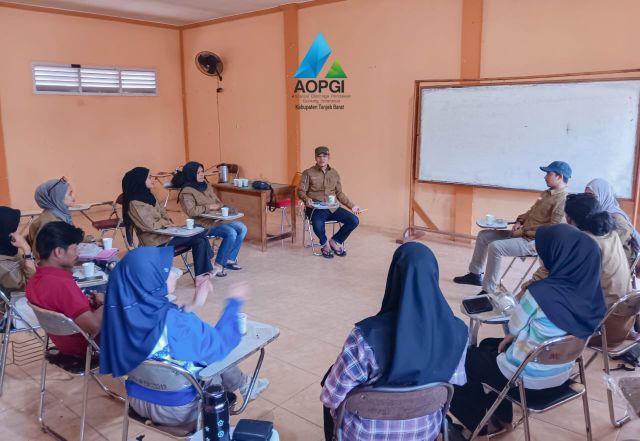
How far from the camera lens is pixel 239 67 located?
8.16 m

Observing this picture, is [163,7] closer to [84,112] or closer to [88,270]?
[84,112]

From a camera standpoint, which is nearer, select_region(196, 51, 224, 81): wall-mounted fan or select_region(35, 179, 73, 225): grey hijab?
select_region(35, 179, 73, 225): grey hijab

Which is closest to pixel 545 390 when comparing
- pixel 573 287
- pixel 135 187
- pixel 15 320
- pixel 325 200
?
pixel 573 287

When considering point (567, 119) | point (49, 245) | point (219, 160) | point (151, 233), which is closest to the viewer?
point (49, 245)

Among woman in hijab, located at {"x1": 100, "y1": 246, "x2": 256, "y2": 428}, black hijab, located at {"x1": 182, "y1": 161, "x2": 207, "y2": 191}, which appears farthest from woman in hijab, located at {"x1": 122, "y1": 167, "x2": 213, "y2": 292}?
woman in hijab, located at {"x1": 100, "y1": 246, "x2": 256, "y2": 428}

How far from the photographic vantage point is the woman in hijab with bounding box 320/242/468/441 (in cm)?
164

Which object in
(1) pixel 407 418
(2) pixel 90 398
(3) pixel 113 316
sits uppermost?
(3) pixel 113 316

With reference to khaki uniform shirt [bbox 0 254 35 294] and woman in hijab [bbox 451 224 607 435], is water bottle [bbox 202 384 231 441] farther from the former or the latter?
khaki uniform shirt [bbox 0 254 35 294]

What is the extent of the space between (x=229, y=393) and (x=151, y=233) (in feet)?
8.11

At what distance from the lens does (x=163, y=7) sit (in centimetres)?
736

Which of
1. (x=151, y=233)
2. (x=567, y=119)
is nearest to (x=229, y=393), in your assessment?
Result: (x=151, y=233)

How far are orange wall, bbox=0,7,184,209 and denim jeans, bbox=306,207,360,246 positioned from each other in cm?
414

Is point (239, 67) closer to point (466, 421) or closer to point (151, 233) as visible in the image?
point (151, 233)

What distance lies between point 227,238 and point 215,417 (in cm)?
321
